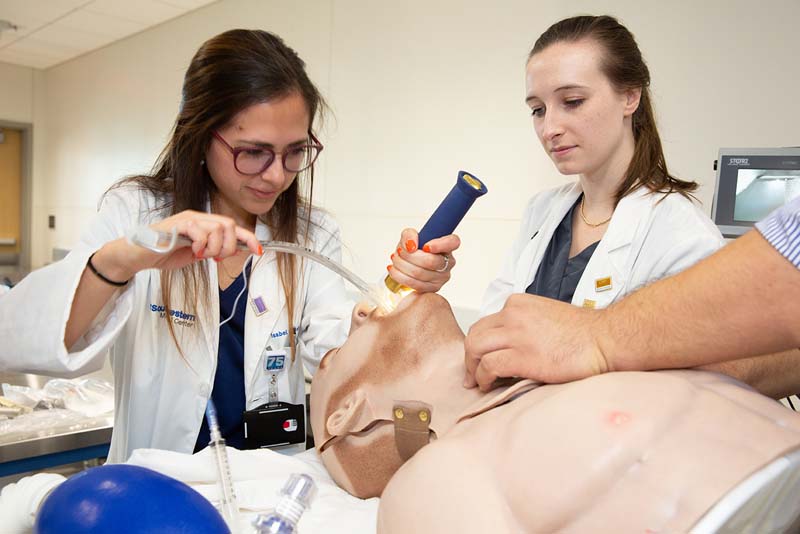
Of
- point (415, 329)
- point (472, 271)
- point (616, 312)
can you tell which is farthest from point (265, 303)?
point (472, 271)

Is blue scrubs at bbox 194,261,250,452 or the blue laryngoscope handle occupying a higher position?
the blue laryngoscope handle

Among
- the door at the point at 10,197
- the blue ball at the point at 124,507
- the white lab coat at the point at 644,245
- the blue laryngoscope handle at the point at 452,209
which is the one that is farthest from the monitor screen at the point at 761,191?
the door at the point at 10,197

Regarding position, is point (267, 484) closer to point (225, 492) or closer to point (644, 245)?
point (225, 492)

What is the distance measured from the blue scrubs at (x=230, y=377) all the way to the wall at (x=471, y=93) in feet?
5.66

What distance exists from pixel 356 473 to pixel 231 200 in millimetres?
767

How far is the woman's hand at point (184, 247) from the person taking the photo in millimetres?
987

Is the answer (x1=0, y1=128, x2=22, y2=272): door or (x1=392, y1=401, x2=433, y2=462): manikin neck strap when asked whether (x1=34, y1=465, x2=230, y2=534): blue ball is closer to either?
(x1=392, y1=401, x2=433, y2=462): manikin neck strap

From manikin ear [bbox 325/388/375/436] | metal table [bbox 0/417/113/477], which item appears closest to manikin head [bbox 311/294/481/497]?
manikin ear [bbox 325/388/375/436]

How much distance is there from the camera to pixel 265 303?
4.83 feet

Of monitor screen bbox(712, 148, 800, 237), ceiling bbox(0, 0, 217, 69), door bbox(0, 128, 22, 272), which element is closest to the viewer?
monitor screen bbox(712, 148, 800, 237)

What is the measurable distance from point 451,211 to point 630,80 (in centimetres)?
85

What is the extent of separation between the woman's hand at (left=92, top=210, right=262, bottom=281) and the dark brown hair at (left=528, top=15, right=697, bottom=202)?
3.48 ft

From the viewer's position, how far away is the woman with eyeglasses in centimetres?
132

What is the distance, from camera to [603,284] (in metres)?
1.52
